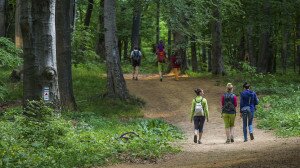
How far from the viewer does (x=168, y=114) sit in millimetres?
19938

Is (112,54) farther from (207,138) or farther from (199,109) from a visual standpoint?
(199,109)

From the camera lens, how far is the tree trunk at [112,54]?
1920 centimetres

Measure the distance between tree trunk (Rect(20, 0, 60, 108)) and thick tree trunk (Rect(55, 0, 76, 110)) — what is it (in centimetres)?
618

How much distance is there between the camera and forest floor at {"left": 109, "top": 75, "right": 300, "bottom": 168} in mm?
9219

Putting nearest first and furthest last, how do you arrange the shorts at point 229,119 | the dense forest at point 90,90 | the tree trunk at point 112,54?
the dense forest at point 90,90 < the shorts at point 229,119 < the tree trunk at point 112,54

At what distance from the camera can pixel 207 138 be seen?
15516mm

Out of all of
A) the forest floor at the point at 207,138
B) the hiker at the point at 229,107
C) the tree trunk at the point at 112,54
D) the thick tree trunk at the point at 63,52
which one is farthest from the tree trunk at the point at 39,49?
the tree trunk at the point at 112,54

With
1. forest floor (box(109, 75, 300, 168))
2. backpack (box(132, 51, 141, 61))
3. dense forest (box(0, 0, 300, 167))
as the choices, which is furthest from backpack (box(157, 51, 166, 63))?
dense forest (box(0, 0, 300, 167))

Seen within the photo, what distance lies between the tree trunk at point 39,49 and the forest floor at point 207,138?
274 cm

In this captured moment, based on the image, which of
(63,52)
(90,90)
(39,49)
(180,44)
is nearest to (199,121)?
(39,49)

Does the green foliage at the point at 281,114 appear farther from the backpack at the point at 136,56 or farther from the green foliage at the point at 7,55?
the green foliage at the point at 7,55

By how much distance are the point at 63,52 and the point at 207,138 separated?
21.4 ft

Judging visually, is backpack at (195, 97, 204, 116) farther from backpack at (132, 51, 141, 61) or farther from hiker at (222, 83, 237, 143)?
backpack at (132, 51, 141, 61)

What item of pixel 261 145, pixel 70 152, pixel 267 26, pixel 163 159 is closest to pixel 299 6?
pixel 267 26
